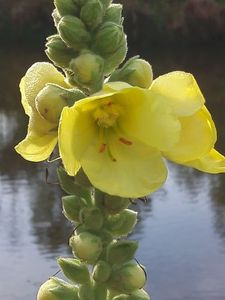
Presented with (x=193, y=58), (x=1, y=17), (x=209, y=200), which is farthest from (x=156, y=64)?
(x=209, y=200)

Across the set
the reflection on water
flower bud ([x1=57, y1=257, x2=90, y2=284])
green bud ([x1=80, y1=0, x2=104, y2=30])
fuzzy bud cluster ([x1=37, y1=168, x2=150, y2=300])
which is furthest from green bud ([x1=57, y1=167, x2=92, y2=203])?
the reflection on water

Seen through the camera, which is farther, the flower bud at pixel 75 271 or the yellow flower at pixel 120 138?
the flower bud at pixel 75 271

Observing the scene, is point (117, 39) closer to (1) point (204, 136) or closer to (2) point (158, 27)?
(1) point (204, 136)

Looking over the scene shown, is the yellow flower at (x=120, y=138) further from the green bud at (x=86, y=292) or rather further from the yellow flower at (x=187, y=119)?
the green bud at (x=86, y=292)

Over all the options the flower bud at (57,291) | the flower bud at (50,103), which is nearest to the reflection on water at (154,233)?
the flower bud at (57,291)

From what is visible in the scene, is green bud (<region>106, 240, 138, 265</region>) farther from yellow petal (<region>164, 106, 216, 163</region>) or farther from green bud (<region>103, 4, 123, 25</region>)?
green bud (<region>103, 4, 123, 25</region>)

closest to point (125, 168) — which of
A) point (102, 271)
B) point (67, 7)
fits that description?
point (102, 271)

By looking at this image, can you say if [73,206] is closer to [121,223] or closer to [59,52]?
[121,223]
